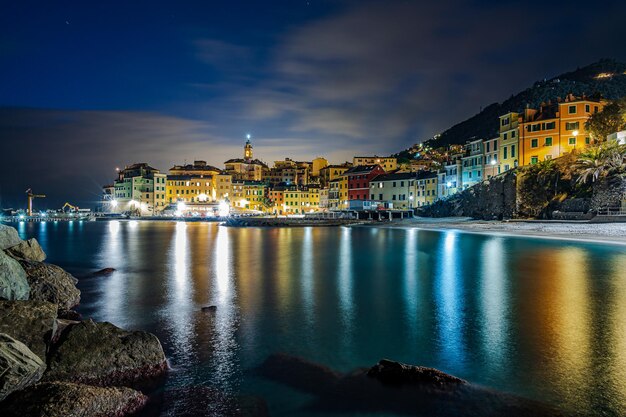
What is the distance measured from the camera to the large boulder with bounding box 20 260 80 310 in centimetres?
1463

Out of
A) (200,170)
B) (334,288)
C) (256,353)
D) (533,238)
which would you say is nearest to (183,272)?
(334,288)

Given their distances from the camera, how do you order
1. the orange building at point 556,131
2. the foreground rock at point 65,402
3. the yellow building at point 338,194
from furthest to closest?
the yellow building at point 338,194, the orange building at point 556,131, the foreground rock at point 65,402

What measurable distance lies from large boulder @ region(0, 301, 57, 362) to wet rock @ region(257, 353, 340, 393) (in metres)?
4.80

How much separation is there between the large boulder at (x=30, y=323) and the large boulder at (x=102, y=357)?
30 centimetres

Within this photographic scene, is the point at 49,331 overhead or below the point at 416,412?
overhead

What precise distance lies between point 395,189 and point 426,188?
8.18 metres

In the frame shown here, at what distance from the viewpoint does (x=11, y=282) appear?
455 inches

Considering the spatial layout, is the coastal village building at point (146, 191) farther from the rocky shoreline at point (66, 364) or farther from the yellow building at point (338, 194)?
the rocky shoreline at point (66, 364)

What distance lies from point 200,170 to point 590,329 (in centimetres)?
13576

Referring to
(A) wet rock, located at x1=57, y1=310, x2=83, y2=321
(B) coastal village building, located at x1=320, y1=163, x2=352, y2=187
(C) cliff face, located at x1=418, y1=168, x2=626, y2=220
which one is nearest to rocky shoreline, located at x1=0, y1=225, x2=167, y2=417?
(A) wet rock, located at x1=57, y1=310, x2=83, y2=321

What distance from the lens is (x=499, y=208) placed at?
59750 mm

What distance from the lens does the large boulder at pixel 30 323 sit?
336 inches

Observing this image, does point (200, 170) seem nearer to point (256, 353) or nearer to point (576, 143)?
point (576, 143)

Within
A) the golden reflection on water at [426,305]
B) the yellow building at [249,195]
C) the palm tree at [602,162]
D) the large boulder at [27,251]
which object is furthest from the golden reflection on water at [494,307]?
the yellow building at [249,195]
